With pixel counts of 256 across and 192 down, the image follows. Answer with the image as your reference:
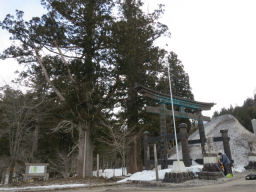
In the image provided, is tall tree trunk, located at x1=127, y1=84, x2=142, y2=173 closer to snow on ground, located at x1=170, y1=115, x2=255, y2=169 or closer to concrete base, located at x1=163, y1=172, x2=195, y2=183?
concrete base, located at x1=163, y1=172, x2=195, y2=183

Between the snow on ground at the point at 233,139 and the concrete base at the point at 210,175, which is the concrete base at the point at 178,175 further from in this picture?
the snow on ground at the point at 233,139

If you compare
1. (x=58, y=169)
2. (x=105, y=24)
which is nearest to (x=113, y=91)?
(x=105, y=24)

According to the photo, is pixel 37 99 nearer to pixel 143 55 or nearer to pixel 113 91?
pixel 113 91

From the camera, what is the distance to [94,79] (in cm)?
1229

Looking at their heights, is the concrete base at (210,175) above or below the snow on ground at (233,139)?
below

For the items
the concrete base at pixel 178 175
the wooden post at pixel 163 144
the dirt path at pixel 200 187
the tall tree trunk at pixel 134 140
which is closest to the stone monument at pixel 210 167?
the concrete base at pixel 178 175

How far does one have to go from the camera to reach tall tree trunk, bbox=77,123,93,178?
1095cm

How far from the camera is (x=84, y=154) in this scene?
11203 millimetres

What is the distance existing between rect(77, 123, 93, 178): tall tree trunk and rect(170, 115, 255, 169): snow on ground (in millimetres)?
9673

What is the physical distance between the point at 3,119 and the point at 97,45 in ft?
31.7

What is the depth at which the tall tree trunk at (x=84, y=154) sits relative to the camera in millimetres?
10953

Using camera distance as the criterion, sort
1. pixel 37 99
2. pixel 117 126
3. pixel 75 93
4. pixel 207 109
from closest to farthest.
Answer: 1. pixel 75 93
2. pixel 207 109
3. pixel 117 126
4. pixel 37 99

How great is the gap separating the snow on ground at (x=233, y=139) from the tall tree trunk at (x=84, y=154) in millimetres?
9673

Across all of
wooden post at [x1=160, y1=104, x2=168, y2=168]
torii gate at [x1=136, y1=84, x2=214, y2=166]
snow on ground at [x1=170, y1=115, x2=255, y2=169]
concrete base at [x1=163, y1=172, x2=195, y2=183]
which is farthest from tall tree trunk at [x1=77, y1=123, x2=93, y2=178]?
snow on ground at [x1=170, y1=115, x2=255, y2=169]
